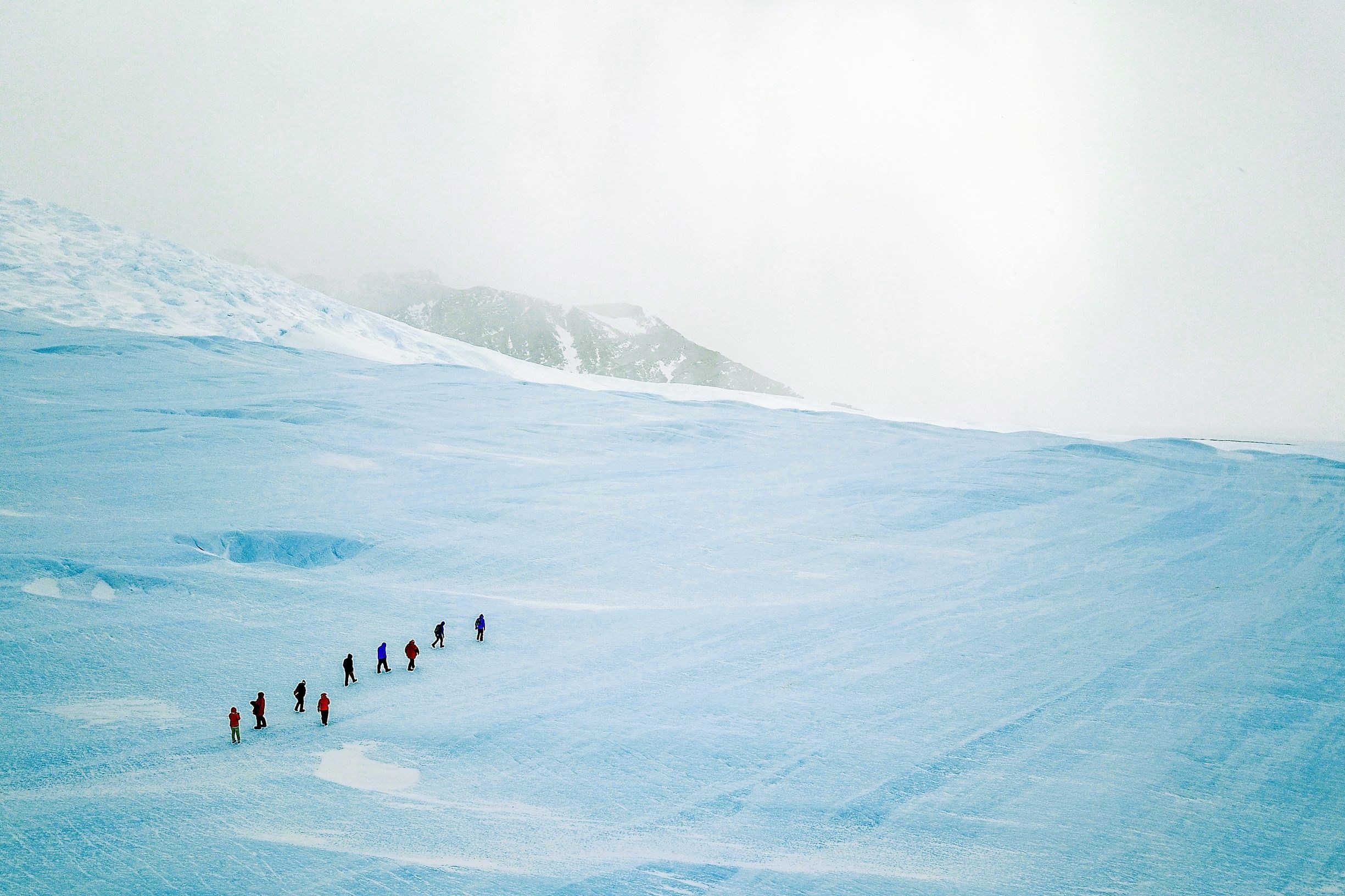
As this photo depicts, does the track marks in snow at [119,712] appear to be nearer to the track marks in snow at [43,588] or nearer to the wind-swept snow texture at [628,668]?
the wind-swept snow texture at [628,668]

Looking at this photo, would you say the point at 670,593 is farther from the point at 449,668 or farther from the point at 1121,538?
the point at 1121,538

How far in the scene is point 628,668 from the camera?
42.8 feet

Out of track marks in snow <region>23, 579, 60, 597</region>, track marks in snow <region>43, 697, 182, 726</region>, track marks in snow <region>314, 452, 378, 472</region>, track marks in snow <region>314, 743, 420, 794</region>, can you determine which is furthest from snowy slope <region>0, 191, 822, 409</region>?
track marks in snow <region>314, 743, 420, 794</region>

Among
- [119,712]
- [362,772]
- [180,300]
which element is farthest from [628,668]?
[180,300]

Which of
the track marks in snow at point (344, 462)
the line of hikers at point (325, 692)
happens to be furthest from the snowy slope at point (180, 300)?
the line of hikers at point (325, 692)

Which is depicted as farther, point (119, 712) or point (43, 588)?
point (43, 588)

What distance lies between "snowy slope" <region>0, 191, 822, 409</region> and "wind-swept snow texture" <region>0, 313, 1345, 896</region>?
8672 millimetres

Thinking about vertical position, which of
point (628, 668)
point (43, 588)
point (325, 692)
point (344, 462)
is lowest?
point (325, 692)

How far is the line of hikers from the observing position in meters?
10.1

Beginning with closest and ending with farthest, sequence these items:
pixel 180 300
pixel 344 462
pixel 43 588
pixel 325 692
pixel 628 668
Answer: pixel 325 692
pixel 628 668
pixel 43 588
pixel 344 462
pixel 180 300

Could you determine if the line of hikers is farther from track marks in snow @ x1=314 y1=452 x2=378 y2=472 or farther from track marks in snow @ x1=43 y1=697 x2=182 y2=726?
track marks in snow @ x1=314 y1=452 x2=378 y2=472

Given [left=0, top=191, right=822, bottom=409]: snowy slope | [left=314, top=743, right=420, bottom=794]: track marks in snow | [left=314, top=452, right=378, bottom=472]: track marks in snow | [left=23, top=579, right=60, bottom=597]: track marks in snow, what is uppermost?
[left=0, top=191, right=822, bottom=409]: snowy slope

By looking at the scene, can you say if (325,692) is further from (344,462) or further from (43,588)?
(344,462)

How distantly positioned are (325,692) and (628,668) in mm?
5171
